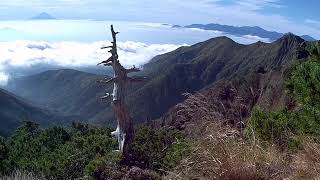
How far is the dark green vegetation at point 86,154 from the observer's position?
57.3ft

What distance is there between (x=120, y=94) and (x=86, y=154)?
12.8ft

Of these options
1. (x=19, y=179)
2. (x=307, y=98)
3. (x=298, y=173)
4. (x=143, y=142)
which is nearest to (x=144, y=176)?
(x=307, y=98)

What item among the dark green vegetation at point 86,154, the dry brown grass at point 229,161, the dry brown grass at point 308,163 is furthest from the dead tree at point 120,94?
the dry brown grass at point 308,163

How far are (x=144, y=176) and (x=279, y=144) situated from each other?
285 inches

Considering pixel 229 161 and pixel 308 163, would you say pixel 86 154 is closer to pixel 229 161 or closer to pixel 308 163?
pixel 229 161

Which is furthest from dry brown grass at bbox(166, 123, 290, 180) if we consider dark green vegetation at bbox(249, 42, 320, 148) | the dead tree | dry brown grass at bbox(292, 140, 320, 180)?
the dead tree

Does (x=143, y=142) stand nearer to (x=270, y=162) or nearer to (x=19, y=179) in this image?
(x=19, y=179)

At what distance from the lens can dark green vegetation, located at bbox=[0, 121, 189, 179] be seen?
17.5m

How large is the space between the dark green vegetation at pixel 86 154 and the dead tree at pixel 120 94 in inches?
21.8

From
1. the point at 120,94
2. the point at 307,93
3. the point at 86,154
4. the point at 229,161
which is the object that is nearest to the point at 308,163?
the point at 229,161

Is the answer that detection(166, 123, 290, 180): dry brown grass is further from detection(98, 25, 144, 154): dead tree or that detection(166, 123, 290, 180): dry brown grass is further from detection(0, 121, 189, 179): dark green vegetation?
detection(98, 25, 144, 154): dead tree

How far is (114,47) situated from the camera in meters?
21.2

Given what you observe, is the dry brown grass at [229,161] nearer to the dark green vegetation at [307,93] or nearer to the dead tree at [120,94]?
the dark green vegetation at [307,93]

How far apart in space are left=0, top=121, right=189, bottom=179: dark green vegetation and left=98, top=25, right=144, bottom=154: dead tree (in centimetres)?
55
